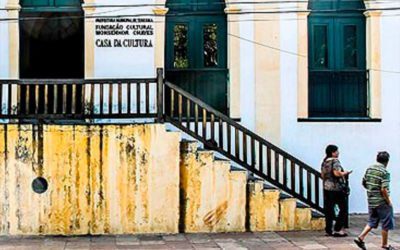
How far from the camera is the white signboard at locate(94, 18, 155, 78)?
52.0ft

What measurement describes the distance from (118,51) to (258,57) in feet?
11.1

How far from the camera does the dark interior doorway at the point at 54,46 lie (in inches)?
641

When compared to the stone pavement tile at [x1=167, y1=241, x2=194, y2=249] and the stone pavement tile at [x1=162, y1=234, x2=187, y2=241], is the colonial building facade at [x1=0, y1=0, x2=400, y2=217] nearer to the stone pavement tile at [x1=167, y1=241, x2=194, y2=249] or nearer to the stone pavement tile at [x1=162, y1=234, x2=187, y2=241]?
the stone pavement tile at [x1=162, y1=234, x2=187, y2=241]

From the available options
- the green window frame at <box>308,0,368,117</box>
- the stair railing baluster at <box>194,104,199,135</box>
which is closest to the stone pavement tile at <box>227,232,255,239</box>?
the stair railing baluster at <box>194,104,199,135</box>

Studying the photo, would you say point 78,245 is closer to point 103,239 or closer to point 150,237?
point 103,239

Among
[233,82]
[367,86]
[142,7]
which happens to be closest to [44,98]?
[142,7]

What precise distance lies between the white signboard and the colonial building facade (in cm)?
2

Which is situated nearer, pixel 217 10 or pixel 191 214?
pixel 191 214

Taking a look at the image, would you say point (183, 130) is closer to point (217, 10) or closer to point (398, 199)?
point (217, 10)

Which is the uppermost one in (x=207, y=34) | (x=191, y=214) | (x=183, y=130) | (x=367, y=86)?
(x=207, y=34)

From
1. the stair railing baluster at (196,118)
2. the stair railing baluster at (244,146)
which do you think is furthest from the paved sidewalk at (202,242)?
the stair railing baluster at (196,118)

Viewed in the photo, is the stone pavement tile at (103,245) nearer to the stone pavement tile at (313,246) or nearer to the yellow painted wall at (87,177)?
the yellow painted wall at (87,177)

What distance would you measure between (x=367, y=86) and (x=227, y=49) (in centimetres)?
363

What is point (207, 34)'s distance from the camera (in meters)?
16.6
